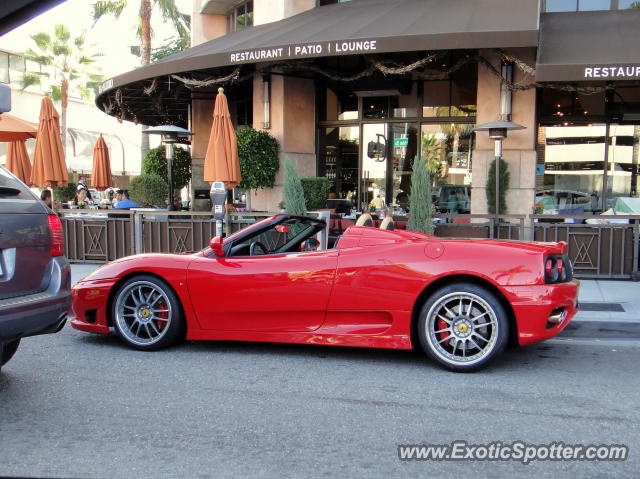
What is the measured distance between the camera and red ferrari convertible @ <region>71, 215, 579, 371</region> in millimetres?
4773

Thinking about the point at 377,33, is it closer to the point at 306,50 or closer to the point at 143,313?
the point at 306,50

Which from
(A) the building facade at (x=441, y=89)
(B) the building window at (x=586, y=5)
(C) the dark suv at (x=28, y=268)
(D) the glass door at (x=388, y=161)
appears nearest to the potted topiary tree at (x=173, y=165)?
(A) the building facade at (x=441, y=89)

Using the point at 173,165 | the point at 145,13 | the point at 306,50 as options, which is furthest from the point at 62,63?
the point at 306,50

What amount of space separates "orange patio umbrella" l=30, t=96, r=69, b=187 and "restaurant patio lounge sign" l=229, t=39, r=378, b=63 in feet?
11.8

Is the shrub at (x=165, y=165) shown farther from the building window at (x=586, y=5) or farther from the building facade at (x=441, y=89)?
the building window at (x=586, y=5)

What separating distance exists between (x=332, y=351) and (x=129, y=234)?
6.71 meters

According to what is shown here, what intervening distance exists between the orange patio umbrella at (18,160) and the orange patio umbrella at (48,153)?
82.3 inches

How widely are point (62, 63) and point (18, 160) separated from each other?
2521 centimetres

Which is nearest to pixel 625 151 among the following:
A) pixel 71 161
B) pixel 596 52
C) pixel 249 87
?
pixel 596 52

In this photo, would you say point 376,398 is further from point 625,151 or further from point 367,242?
point 625,151

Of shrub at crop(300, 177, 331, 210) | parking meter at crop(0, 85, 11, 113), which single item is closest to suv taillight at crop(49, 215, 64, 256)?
parking meter at crop(0, 85, 11, 113)

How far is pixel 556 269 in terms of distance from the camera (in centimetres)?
493

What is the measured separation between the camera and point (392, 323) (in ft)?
16.3

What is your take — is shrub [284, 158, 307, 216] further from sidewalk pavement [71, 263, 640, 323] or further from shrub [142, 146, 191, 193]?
shrub [142, 146, 191, 193]
